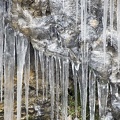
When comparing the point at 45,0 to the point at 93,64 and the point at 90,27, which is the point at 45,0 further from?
the point at 93,64

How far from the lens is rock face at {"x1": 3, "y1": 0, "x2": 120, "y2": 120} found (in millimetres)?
4301

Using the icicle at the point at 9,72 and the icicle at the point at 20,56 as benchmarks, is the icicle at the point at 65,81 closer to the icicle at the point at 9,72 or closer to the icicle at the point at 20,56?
the icicle at the point at 20,56

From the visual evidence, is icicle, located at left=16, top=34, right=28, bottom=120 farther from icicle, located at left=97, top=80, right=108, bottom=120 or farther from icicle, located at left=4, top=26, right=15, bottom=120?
icicle, located at left=97, top=80, right=108, bottom=120

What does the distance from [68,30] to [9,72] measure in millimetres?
1042

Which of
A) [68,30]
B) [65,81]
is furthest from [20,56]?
[68,30]

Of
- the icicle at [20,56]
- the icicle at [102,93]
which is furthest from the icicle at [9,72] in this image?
the icicle at [102,93]

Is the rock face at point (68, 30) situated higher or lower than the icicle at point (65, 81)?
higher

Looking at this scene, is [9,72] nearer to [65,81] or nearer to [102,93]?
[65,81]

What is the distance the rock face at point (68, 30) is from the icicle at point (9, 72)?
0.70 feet

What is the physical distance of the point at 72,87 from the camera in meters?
5.33

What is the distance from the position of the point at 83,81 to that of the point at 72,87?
0.79 m

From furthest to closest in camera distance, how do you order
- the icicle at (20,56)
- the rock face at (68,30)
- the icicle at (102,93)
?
the icicle at (20,56)
the icicle at (102,93)
the rock face at (68,30)

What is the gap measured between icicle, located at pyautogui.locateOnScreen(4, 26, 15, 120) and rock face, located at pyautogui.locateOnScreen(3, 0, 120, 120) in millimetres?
214

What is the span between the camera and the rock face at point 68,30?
4.30 meters
